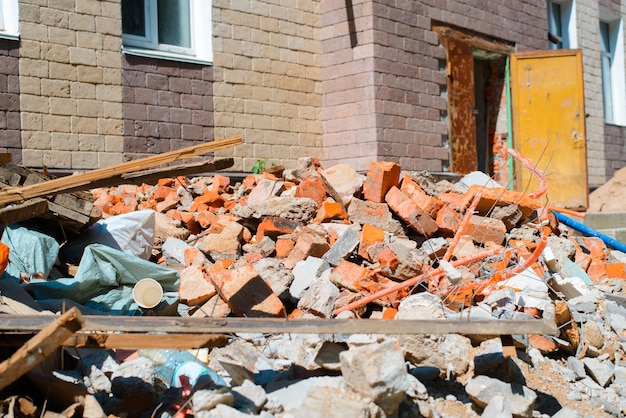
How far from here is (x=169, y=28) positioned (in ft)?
26.1

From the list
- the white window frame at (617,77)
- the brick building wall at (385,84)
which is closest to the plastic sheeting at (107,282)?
the brick building wall at (385,84)

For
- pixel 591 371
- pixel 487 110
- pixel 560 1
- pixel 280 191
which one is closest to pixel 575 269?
pixel 591 371

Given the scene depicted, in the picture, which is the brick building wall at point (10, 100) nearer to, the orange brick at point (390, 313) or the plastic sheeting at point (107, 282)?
the plastic sheeting at point (107, 282)

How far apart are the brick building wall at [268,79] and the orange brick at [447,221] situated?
3110 millimetres

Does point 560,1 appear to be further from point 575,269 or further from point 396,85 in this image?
point 575,269

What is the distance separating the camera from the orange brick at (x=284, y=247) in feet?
17.5

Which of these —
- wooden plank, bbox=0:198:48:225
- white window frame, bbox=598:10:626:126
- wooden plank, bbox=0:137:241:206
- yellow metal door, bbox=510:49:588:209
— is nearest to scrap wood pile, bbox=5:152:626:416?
wooden plank, bbox=0:198:48:225

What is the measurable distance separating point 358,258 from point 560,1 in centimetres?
948

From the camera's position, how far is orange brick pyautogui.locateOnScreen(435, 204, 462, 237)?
5781mm

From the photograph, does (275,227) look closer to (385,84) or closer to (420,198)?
(420,198)

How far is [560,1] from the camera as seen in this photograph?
12766mm

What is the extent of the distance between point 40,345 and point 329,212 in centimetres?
328

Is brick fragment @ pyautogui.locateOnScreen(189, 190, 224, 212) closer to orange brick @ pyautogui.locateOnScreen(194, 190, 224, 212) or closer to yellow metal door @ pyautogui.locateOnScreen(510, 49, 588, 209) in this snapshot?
orange brick @ pyautogui.locateOnScreen(194, 190, 224, 212)

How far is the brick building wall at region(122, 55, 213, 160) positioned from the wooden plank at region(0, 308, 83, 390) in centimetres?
471
